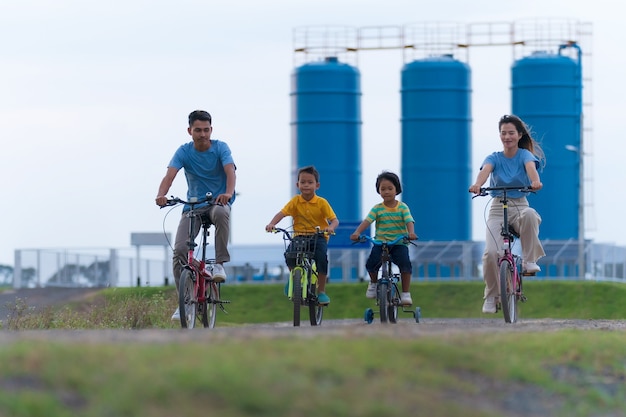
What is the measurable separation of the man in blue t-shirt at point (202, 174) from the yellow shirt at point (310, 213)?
1.52 meters

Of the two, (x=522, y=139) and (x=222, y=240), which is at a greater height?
(x=522, y=139)

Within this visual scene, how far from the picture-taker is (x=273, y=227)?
15.5 meters

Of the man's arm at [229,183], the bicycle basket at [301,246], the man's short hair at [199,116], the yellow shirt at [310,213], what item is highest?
the man's short hair at [199,116]

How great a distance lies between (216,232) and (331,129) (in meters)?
33.3

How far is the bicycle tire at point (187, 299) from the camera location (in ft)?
44.5

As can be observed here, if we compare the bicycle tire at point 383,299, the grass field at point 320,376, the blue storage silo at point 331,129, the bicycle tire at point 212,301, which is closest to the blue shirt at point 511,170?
the bicycle tire at point 383,299

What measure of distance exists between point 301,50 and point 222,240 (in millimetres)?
35184

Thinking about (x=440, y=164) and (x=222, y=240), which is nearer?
(x=222, y=240)

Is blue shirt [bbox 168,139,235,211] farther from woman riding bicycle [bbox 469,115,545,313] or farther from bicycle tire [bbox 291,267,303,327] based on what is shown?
woman riding bicycle [bbox 469,115,545,313]

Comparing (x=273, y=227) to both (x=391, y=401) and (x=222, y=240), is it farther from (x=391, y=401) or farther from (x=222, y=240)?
(x=391, y=401)

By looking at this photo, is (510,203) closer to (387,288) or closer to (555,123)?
(387,288)

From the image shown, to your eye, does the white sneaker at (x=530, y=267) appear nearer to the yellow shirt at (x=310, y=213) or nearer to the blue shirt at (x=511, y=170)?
the blue shirt at (x=511, y=170)

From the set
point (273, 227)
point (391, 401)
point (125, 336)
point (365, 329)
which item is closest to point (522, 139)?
point (273, 227)

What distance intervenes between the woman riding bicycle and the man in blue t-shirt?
246cm
